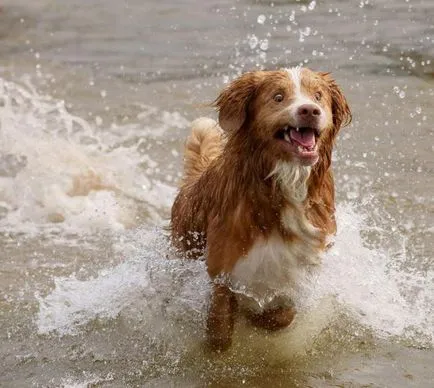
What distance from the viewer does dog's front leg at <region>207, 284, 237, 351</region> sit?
5246mm

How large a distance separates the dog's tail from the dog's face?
3.33 feet

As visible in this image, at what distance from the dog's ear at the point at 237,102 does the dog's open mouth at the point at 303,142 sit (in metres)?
0.27

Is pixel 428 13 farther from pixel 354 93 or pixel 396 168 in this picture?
pixel 396 168

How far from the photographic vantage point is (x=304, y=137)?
480 cm

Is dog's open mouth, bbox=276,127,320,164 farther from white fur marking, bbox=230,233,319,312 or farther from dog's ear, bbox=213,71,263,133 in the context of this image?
white fur marking, bbox=230,233,319,312

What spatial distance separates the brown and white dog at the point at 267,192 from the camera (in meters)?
4.85

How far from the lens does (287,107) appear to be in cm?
476

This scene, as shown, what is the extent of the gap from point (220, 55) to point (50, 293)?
6059mm

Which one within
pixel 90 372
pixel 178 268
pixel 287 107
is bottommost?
pixel 90 372

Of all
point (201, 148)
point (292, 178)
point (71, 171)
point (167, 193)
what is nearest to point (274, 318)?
point (292, 178)

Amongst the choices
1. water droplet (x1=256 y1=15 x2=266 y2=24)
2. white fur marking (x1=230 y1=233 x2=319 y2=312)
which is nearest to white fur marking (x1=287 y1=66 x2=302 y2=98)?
white fur marking (x1=230 y1=233 x2=319 y2=312)

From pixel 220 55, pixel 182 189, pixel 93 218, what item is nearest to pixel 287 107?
pixel 182 189

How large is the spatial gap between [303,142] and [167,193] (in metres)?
3.50

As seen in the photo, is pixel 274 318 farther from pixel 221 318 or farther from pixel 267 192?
pixel 267 192
